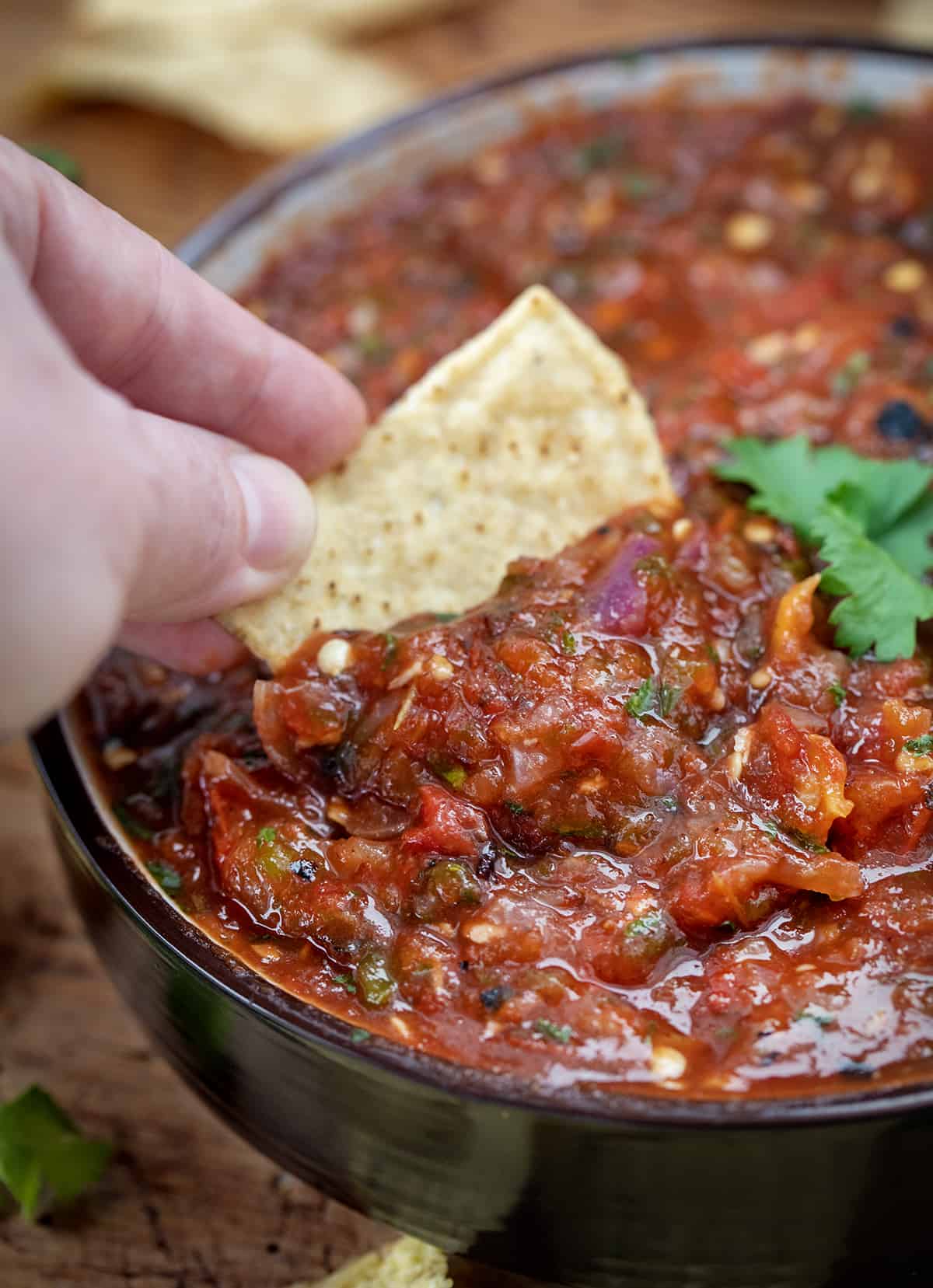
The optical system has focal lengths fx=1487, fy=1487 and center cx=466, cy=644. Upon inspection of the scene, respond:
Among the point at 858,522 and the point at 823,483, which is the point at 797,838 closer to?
the point at 858,522

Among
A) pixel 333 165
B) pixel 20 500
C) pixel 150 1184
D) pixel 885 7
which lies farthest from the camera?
pixel 885 7

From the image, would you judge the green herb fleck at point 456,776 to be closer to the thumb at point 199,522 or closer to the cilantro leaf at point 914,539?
the thumb at point 199,522

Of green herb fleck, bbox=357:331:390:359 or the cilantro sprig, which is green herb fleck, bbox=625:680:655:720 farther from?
green herb fleck, bbox=357:331:390:359

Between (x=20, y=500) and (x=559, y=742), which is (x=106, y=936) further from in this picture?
(x=20, y=500)

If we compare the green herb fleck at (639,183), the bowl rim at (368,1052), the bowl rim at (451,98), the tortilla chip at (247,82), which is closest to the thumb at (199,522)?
the bowl rim at (368,1052)

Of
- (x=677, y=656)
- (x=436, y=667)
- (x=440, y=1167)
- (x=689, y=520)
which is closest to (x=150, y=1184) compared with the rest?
(x=440, y=1167)

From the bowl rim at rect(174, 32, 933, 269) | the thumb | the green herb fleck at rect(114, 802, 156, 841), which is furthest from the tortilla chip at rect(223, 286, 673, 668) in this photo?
the bowl rim at rect(174, 32, 933, 269)
